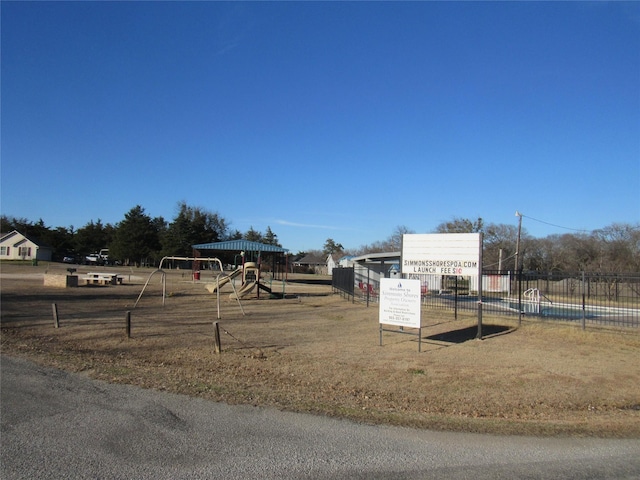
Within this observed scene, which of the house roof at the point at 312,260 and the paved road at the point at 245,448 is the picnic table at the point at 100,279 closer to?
the paved road at the point at 245,448

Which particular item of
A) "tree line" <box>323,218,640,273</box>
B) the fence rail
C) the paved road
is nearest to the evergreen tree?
"tree line" <box>323,218,640,273</box>

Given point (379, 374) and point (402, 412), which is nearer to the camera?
point (402, 412)

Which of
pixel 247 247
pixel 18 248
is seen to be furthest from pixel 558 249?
pixel 18 248

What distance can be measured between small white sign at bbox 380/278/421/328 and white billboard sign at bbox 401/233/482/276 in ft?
8.74

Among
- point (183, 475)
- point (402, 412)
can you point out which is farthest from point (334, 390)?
point (183, 475)

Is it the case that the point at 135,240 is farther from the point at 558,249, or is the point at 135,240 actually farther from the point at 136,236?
the point at 558,249

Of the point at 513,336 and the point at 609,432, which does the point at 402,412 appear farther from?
the point at 513,336

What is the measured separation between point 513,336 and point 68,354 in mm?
10879

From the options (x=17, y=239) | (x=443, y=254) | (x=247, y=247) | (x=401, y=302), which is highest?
(x=17, y=239)

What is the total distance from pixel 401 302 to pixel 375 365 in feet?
8.39

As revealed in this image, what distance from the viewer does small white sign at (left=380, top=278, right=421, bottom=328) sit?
11.2 m

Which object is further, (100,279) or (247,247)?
(247,247)

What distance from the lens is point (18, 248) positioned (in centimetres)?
8169

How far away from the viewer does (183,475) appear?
4086 mm
